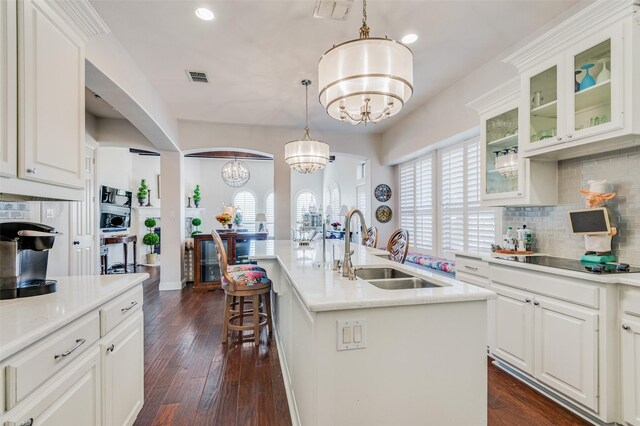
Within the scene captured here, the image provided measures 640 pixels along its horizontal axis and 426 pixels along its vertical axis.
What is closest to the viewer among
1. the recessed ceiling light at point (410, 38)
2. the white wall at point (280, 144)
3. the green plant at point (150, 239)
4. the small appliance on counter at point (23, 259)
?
the small appliance on counter at point (23, 259)

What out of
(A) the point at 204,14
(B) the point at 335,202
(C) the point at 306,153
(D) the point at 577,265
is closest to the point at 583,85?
(D) the point at 577,265

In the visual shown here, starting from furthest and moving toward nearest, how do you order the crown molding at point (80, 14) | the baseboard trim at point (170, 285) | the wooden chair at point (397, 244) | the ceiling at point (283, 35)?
1. the baseboard trim at point (170, 285)
2. the wooden chair at point (397, 244)
3. the ceiling at point (283, 35)
4. the crown molding at point (80, 14)

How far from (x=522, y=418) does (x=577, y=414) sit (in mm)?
366

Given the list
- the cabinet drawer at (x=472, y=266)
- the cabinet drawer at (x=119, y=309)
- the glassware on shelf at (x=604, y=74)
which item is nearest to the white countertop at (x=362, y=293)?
the cabinet drawer at (x=119, y=309)

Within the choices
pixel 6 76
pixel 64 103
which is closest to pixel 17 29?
pixel 6 76

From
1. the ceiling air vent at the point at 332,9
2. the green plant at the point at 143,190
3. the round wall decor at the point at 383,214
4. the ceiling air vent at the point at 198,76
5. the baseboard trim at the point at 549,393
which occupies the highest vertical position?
the ceiling air vent at the point at 198,76

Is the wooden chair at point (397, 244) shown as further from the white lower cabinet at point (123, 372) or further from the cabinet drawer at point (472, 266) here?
the white lower cabinet at point (123, 372)

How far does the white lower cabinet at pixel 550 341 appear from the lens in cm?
184

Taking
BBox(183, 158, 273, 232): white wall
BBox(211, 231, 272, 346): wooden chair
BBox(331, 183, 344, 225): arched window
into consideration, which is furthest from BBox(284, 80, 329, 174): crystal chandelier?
BBox(183, 158, 273, 232): white wall

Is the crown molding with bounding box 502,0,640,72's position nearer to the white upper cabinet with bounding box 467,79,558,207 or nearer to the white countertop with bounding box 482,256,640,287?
the white upper cabinet with bounding box 467,79,558,207

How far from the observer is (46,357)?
1062 millimetres

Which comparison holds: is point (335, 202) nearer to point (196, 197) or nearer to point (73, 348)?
point (196, 197)

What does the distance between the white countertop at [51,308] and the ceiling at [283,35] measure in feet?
7.16

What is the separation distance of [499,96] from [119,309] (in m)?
3.39
